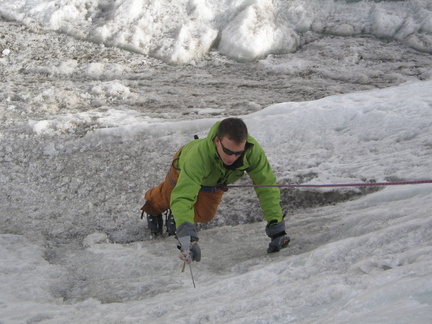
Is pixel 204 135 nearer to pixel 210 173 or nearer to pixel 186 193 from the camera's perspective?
pixel 210 173

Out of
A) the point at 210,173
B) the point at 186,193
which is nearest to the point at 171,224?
the point at 210,173

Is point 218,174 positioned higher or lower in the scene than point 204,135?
lower

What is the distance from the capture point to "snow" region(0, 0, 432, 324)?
2.63 metres

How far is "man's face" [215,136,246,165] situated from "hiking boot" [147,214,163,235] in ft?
4.46

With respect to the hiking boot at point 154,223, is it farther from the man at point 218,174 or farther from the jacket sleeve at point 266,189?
the jacket sleeve at point 266,189

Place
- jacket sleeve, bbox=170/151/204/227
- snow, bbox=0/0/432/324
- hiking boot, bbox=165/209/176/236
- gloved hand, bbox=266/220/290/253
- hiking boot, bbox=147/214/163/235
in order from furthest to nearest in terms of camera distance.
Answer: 1. hiking boot, bbox=147/214/163/235
2. hiking boot, bbox=165/209/176/236
3. gloved hand, bbox=266/220/290/253
4. jacket sleeve, bbox=170/151/204/227
5. snow, bbox=0/0/432/324

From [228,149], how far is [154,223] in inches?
59.9

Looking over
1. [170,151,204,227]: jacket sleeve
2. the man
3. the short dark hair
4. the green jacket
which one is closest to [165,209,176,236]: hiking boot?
the man

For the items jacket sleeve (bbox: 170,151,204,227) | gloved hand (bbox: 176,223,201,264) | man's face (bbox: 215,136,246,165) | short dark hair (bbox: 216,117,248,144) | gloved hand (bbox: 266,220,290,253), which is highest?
short dark hair (bbox: 216,117,248,144)

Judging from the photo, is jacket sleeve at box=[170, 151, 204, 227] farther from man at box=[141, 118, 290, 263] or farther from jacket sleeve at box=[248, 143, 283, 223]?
jacket sleeve at box=[248, 143, 283, 223]

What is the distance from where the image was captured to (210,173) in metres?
3.43

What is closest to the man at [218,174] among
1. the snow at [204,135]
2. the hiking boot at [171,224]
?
the snow at [204,135]

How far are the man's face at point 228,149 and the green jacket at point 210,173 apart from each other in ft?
0.23

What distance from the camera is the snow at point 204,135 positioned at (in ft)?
8.63
